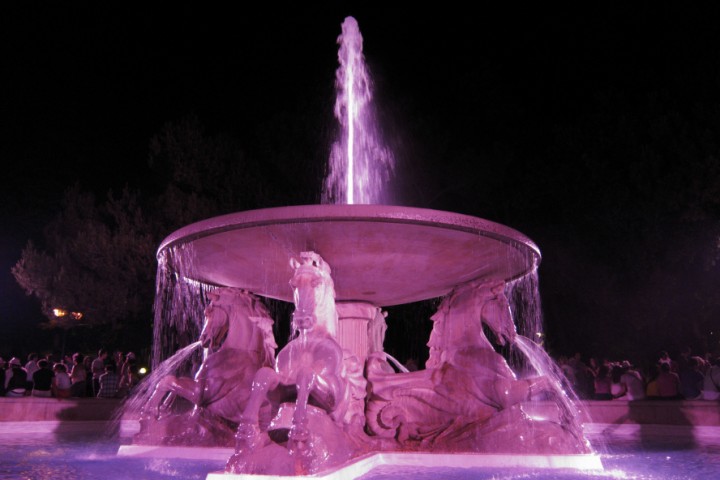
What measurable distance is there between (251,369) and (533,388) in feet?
9.18

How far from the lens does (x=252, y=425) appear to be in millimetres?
4281

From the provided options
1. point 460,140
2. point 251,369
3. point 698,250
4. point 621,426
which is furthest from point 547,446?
point 460,140

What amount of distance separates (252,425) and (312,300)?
1083 mm

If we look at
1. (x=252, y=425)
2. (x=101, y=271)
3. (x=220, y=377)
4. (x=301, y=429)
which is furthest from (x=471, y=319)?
(x=101, y=271)

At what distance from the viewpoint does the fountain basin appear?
202 inches

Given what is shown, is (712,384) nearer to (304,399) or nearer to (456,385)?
(456,385)

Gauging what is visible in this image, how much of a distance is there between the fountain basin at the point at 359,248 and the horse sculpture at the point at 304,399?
0.39 m

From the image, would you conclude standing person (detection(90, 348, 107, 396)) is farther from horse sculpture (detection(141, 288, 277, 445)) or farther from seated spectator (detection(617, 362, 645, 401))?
seated spectator (detection(617, 362, 645, 401))

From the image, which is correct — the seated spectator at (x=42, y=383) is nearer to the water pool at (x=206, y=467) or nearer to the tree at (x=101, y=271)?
the water pool at (x=206, y=467)

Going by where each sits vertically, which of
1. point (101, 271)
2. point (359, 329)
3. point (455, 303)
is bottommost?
point (359, 329)

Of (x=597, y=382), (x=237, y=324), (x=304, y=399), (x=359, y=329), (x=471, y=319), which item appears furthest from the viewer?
(x=597, y=382)

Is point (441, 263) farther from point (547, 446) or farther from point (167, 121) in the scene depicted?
point (167, 121)

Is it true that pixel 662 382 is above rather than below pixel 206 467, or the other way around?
above

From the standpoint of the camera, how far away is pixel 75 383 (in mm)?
11305
